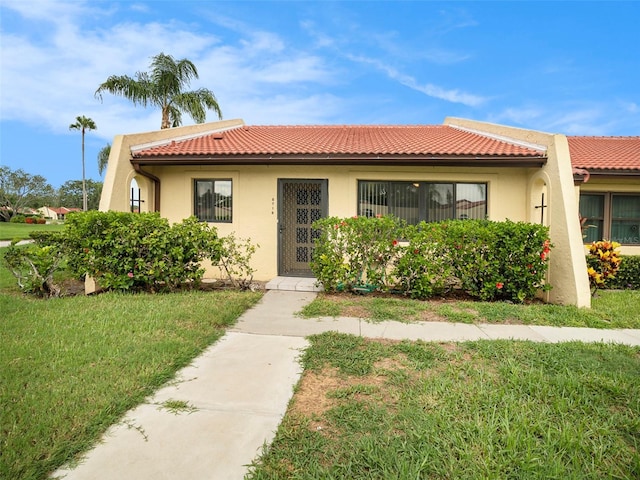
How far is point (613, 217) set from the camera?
9664 millimetres

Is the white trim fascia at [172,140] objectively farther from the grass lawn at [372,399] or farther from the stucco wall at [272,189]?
the grass lawn at [372,399]

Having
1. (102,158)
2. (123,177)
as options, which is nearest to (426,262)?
(123,177)

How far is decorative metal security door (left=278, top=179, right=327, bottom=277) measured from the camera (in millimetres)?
9234

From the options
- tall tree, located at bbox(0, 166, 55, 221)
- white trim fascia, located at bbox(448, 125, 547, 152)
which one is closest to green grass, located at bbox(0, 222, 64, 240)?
white trim fascia, located at bbox(448, 125, 547, 152)

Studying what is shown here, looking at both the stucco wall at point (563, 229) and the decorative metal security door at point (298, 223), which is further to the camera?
the decorative metal security door at point (298, 223)

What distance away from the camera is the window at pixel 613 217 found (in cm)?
966

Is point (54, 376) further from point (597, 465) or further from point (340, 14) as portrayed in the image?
point (340, 14)

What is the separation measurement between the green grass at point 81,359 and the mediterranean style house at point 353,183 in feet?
10.6

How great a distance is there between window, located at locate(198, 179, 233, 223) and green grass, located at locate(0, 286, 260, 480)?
325cm

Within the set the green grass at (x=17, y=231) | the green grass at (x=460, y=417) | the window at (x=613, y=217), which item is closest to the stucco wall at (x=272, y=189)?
the window at (x=613, y=217)

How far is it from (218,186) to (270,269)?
266cm

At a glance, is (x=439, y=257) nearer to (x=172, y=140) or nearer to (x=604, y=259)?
(x=604, y=259)

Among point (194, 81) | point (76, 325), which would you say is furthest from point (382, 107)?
point (76, 325)

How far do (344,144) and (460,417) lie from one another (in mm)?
7967
